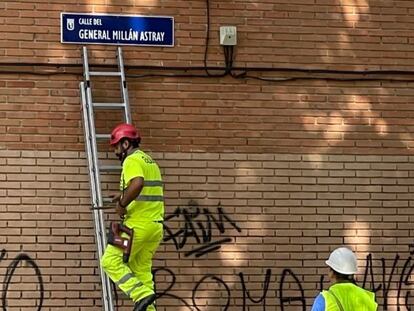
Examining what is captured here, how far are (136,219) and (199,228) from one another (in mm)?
1511

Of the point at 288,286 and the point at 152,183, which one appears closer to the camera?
the point at 152,183

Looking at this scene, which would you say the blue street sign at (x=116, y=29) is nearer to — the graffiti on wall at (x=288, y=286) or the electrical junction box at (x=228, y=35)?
the electrical junction box at (x=228, y=35)

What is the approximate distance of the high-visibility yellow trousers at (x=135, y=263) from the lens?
744 cm

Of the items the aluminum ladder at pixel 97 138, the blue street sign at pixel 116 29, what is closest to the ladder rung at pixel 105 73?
the aluminum ladder at pixel 97 138

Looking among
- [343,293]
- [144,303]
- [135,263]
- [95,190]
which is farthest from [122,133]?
[343,293]

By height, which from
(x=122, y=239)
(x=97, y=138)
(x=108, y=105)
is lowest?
(x=122, y=239)

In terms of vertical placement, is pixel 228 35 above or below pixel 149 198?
above

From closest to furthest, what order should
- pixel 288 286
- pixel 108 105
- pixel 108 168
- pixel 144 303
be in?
pixel 144 303, pixel 108 168, pixel 108 105, pixel 288 286

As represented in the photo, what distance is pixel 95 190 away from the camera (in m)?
8.31

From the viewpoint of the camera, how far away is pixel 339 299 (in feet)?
18.9

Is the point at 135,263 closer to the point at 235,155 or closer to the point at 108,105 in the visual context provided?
the point at 108,105

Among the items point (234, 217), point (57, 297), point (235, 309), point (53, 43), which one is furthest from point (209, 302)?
point (53, 43)

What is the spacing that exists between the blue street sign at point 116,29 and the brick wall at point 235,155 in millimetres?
84

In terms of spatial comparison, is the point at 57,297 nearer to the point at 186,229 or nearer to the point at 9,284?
the point at 9,284
